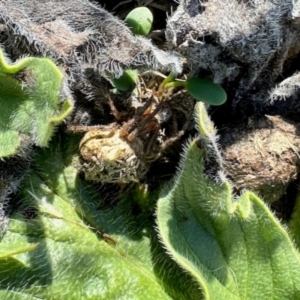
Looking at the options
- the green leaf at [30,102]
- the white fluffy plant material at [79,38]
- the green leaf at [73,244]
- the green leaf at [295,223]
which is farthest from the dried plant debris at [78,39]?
the green leaf at [295,223]

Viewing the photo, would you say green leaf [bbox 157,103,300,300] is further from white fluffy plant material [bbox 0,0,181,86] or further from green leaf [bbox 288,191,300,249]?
white fluffy plant material [bbox 0,0,181,86]

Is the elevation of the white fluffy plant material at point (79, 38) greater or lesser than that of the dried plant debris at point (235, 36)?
lesser

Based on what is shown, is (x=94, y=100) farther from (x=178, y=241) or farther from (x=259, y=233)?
(x=259, y=233)

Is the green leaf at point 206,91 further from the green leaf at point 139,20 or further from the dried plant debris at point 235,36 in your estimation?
the green leaf at point 139,20

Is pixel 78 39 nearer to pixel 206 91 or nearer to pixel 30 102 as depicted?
pixel 30 102

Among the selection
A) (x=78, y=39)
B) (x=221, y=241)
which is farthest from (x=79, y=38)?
(x=221, y=241)

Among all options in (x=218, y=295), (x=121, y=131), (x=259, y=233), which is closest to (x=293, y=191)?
(x=259, y=233)

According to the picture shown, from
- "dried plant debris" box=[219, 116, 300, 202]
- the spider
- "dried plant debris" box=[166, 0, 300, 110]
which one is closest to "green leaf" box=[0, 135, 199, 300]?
the spider
